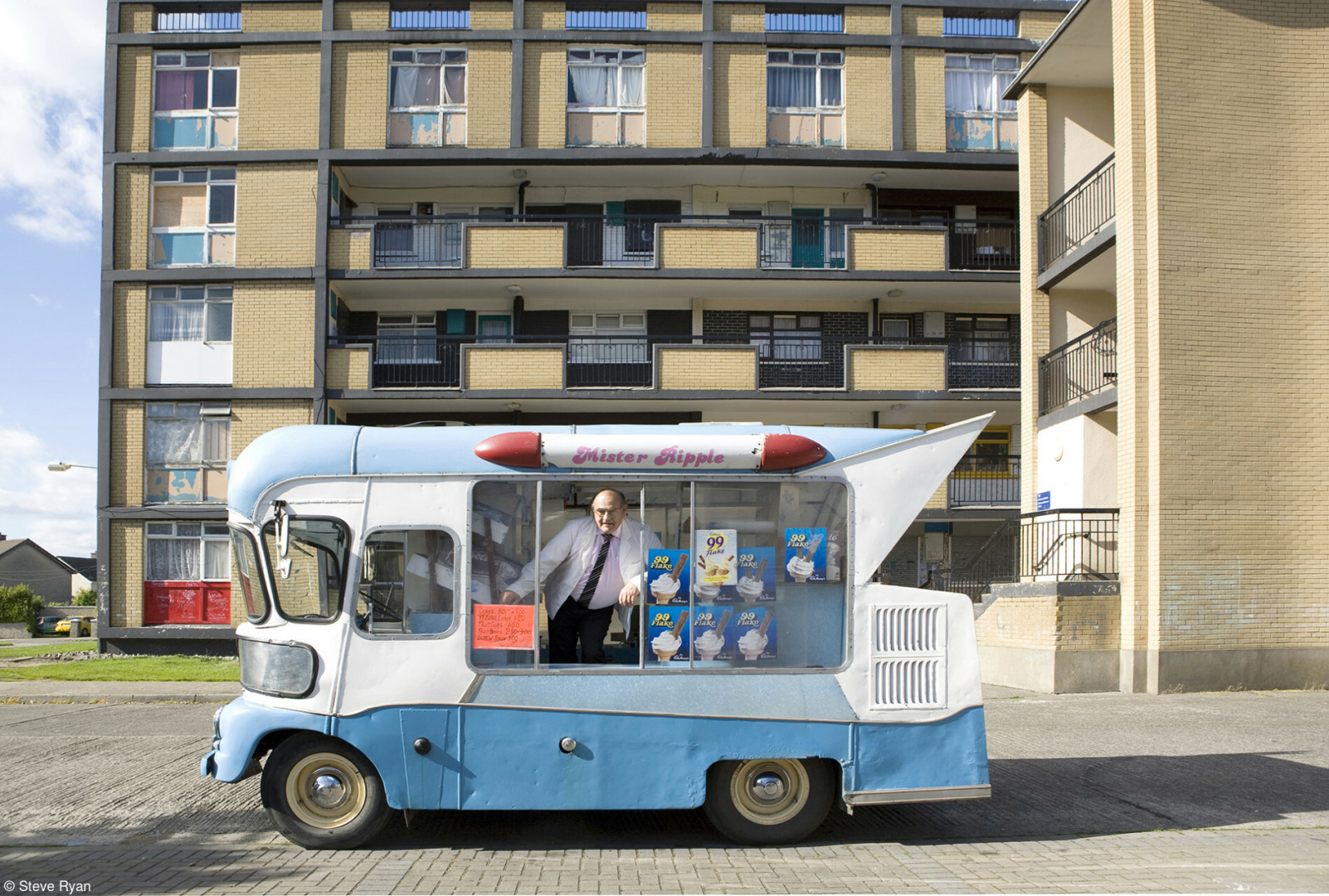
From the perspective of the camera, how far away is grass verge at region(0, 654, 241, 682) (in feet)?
58.3

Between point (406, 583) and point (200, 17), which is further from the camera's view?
point (200, 17)

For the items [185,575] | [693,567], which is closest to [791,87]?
[185,575]

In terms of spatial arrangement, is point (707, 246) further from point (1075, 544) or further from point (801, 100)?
point (1075, 544)

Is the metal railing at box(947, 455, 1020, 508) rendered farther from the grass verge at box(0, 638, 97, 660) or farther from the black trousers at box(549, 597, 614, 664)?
the grass verge at box(0, 638, 97, 660)

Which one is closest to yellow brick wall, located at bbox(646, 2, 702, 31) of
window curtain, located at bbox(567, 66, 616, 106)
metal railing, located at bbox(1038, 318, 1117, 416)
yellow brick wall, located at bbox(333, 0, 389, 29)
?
window curtain, located at bbox(567, 66, 616, 106)

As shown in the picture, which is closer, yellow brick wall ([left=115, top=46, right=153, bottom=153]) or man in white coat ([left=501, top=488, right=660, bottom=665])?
man in white coat ([left=501, top=488, right=660, bottom=665])

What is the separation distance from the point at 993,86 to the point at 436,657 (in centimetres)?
2319

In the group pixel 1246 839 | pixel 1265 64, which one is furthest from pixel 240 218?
pixel 1246 839

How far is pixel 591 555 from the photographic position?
671cm

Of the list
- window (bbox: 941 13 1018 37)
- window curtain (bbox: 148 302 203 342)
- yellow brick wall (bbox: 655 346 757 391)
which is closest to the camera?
yellow brick wall (bbox: 655 346 757 391)

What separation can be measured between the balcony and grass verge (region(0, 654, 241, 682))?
680 cm

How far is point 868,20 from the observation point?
25.6m

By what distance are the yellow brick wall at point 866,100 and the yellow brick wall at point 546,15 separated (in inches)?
259

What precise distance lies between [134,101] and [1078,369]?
68.7 ft
